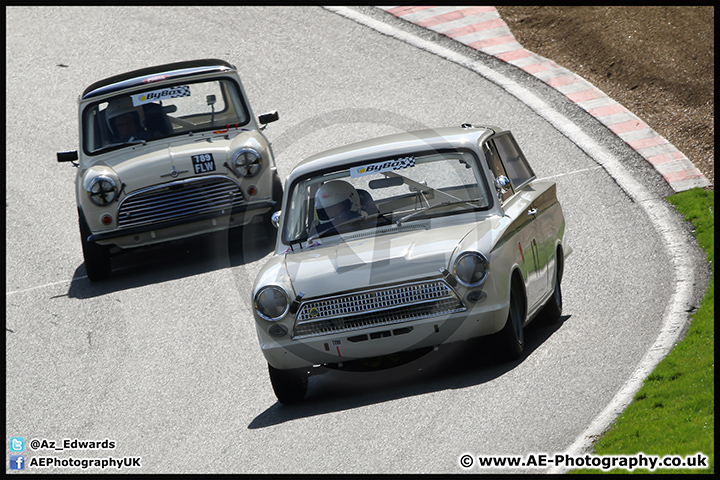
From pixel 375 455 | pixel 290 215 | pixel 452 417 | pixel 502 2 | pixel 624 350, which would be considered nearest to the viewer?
pixel 375 455

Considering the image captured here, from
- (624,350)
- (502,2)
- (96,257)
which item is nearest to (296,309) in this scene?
(624,350)

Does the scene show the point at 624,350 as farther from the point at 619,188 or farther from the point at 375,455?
the point at 619,188

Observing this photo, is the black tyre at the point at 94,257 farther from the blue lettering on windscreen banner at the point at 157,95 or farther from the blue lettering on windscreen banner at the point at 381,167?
the blue lettering on windscreen banner at the point at 381,167

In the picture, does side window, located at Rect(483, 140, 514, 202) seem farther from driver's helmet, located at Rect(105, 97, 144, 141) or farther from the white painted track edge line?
driver's helmet, located at Rect(105, 97, 144, 141)

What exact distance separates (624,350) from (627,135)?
669 cm

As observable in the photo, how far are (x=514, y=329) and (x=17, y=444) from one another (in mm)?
3503

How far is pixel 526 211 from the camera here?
742cm

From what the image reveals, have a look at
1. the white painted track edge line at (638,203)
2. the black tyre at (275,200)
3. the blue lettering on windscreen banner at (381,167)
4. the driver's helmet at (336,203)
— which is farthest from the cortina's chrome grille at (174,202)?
the white painted track edge line at (638,203)

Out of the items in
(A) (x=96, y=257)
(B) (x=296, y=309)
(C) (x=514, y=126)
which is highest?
(B) (x=296, y=309)

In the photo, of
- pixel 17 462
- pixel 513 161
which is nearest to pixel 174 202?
pixel 513 161

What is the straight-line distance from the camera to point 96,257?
10750 millimetres

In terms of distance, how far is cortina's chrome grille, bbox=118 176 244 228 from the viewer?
10.6m

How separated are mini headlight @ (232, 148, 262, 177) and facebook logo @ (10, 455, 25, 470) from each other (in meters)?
4.72

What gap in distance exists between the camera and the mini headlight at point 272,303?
6387 mm
